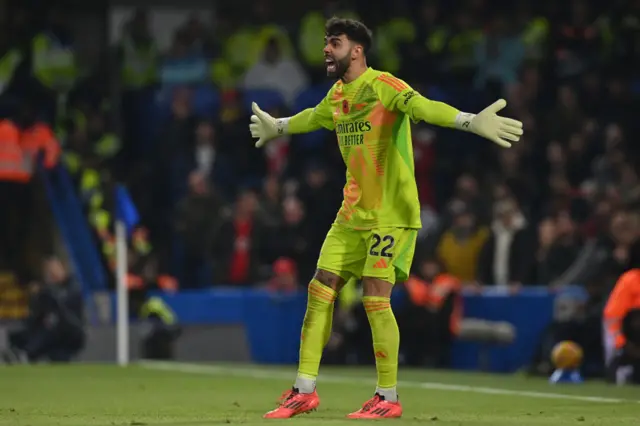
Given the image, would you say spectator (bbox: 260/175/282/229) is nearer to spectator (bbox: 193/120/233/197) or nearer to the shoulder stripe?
spectator (bbox: 193/120/233/197)

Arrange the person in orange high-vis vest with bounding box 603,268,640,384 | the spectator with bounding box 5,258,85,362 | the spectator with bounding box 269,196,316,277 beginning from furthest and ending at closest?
1. the spectator with bounding box 269,196,316,277
2. the spectator with bounding box 5,258,85,362
3. the person in orange high-vis vest with bounding box 603,268,640,384

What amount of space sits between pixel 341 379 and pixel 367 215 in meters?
5.77

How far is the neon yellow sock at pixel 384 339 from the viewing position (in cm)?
989

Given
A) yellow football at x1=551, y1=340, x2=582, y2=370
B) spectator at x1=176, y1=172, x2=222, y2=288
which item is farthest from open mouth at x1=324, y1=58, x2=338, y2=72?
spectator at x1=176, y1=172, x2=222, y2=288

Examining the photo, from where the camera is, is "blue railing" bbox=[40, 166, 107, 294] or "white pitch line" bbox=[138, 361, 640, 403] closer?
"white pitch line" bbox=[138, 361, 640, 403]

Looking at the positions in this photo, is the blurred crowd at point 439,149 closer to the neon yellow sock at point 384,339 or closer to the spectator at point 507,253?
the spectator at point 507,253

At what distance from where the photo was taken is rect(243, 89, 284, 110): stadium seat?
22587 millimetres

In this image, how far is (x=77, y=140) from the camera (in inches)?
879

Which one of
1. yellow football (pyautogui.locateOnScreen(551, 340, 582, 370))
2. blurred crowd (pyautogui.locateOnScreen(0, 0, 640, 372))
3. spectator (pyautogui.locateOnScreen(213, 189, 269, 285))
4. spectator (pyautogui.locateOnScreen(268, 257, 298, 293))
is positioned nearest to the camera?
yellow football (pyautogui.locateOnScreen(551, 340, 582, 370))

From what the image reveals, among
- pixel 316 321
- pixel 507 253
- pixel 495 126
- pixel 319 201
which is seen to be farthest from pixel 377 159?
pixel 319 201

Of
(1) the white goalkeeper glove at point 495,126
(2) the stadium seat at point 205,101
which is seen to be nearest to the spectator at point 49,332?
(2) the stadium seat at point 205,101

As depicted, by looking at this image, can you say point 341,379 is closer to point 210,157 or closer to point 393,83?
point 393,83

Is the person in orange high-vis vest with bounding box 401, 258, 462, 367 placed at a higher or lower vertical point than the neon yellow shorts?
lower

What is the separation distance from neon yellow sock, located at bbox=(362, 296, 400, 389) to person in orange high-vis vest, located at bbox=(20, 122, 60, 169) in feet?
39.7
